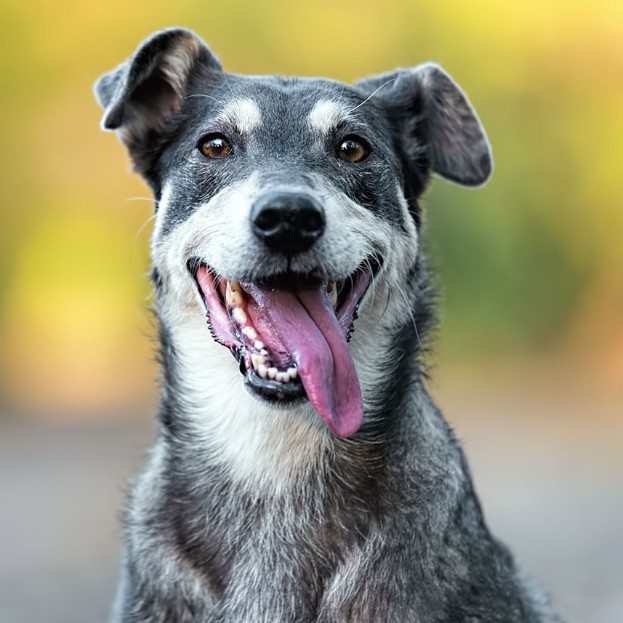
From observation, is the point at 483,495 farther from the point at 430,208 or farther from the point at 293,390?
the point at 293,390

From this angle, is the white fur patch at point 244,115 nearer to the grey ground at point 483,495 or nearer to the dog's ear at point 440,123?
the dog's ear at point 440,123

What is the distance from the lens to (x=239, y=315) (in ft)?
14.2

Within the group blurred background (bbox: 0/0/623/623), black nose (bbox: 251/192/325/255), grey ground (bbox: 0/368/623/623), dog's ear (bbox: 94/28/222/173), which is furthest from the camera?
blurred background (bbox: 0/0/623/623)

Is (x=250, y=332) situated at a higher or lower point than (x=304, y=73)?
lower

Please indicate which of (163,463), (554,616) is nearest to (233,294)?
(163,463)

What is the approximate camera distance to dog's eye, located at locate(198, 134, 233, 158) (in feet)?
15.3

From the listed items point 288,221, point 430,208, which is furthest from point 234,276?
point 430,208

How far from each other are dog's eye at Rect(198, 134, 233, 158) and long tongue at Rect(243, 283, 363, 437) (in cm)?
67

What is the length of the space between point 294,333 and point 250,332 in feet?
0.61

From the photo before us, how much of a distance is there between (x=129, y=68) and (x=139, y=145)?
0.41 m

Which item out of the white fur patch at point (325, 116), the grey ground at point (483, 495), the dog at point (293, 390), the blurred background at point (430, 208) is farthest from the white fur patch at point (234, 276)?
the blurred background at point (430, 208)

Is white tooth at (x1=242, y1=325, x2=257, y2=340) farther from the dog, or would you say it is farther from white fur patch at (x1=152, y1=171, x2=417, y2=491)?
white fur patch at (x1=152, y1=171, x2=417, y2=491)

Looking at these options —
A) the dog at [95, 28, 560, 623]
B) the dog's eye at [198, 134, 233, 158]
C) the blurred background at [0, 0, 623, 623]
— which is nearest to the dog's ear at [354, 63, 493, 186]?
the dog at [95, 28, 560, 623]

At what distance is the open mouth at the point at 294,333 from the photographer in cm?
410
